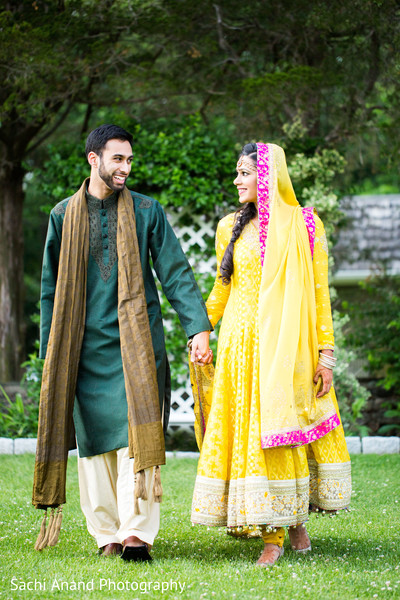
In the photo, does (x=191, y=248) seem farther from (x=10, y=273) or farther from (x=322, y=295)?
(x=322, y=295)

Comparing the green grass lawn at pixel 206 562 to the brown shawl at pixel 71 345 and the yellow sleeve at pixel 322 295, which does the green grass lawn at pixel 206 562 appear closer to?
the brown shawl at pixel 71 345

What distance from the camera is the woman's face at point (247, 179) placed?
365 centimetres

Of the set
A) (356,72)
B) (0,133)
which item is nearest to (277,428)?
(356,72)

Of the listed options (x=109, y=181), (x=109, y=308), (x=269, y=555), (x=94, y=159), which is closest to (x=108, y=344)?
(x=109, y=308)

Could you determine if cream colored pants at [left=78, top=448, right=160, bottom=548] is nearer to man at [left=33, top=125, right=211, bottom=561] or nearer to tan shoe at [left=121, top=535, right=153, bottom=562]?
man at [left=33, top=125, right=211, bottom=561]

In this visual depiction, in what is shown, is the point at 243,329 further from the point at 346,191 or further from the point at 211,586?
the point at 346,191

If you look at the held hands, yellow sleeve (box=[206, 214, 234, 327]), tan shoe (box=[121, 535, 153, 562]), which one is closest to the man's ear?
yellow sleeve (box=[206, 214, 234, 327])

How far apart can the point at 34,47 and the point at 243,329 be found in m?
4.60

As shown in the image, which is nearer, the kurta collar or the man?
the man

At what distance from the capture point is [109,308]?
3660 mm

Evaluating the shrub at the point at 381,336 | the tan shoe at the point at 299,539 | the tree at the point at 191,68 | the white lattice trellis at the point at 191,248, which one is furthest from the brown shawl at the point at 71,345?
the shrub at the point at 381,336

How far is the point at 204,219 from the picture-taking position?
7.41 metres

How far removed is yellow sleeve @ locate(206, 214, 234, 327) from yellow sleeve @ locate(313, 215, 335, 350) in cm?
46

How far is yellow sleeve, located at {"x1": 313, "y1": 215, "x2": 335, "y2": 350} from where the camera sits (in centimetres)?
360
